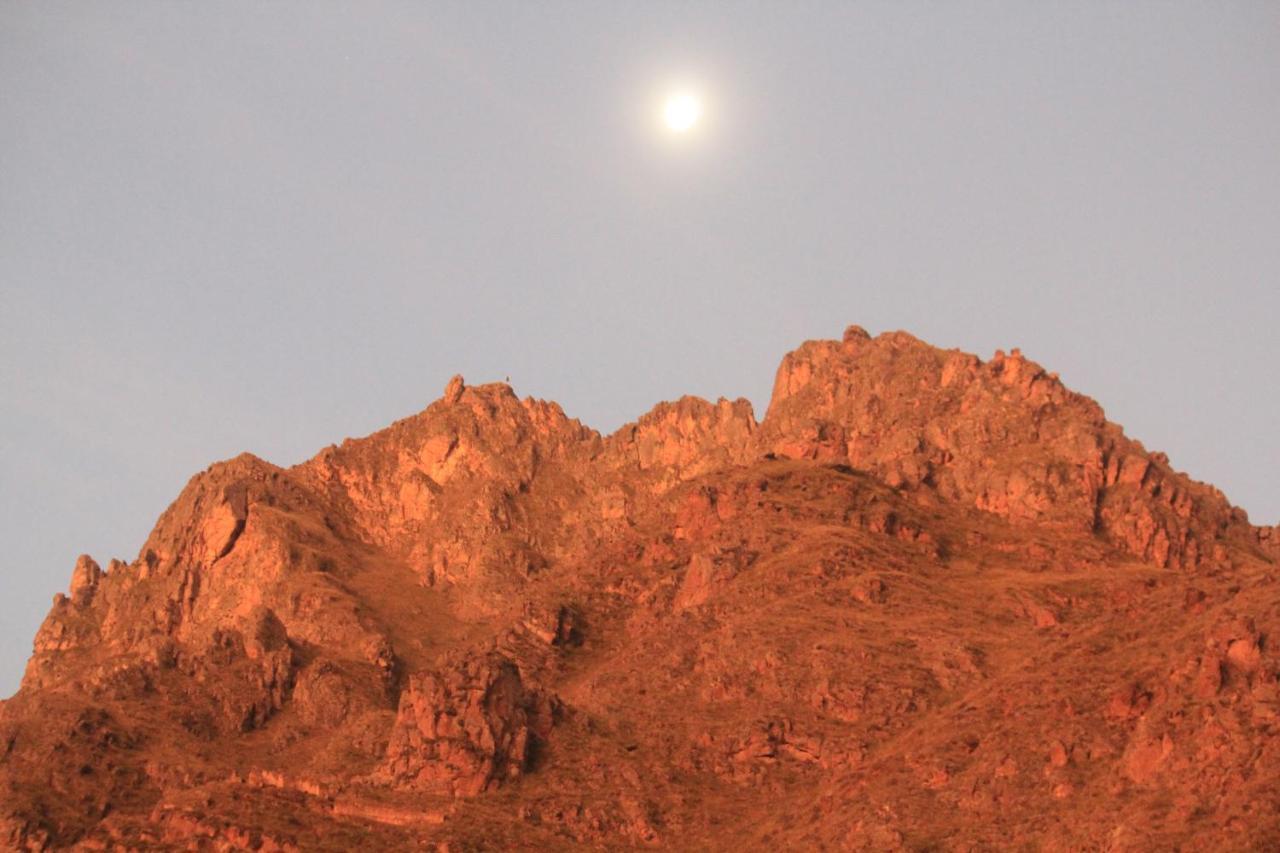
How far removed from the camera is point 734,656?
445ft

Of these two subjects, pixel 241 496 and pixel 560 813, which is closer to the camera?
pixel 560 813

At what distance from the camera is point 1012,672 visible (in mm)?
125562

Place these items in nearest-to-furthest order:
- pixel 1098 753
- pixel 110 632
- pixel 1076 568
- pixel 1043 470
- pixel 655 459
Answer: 1. pixel 1098 753
2. pixel 1076 568
3. pixel 1043 470
4. pixel 110 632
5. pixel 655 459

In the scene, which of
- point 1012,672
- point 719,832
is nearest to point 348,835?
point 719,832

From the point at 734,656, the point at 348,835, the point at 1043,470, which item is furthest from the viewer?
the point at 1043,470

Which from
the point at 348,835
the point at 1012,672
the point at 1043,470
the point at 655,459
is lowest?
the point at 348,835

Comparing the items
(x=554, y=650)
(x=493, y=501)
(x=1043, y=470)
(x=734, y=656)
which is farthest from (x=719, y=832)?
Answer: (x=493, y=501)

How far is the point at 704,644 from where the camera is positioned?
13938 cm

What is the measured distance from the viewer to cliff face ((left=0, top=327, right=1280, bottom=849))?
371 feet

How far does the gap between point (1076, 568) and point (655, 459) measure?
51.9 metres

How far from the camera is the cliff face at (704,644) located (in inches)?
4446

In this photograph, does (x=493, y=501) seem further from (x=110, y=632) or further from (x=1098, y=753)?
(x=1098, y=753)

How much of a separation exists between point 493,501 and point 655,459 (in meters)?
13.8

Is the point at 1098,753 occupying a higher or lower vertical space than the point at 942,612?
lower
